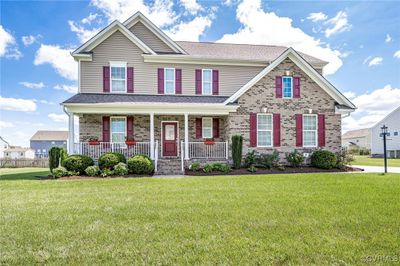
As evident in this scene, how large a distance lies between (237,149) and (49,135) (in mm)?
62985

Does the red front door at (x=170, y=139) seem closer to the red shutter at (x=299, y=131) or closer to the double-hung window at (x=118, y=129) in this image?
the double-hung window at (x=118, y=129)

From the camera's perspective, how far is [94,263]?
10.6 feet

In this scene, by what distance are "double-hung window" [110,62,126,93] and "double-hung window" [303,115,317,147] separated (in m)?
11.5

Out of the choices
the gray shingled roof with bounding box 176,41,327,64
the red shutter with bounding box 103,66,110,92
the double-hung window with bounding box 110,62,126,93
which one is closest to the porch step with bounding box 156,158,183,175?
the double-hung window with bounding box 110,62,126,93

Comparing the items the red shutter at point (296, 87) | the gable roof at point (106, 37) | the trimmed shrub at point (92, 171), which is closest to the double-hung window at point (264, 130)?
the red shutter at point (296, 87)

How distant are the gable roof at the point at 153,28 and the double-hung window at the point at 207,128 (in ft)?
15.4

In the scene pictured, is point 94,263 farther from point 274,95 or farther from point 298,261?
point 274,95

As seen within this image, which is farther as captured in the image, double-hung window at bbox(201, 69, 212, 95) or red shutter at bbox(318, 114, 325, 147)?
double-hung window at bbox(201, 69, 212, 95)

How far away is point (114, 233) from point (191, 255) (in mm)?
1596

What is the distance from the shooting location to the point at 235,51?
1866 centimetres

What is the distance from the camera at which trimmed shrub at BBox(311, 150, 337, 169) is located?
14375mm

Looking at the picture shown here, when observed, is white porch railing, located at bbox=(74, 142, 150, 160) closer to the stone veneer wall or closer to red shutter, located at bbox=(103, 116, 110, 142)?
red shutter, located at bbox=(103, 116, 110, 142)

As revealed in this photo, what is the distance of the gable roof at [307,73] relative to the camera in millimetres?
14992

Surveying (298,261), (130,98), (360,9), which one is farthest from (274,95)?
(298,261)
